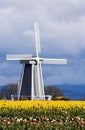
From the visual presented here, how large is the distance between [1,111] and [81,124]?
209 inches

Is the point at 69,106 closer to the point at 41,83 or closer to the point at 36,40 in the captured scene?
the point at 41,83

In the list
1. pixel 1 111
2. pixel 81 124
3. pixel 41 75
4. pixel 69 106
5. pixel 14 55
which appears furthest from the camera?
pixel 14 55

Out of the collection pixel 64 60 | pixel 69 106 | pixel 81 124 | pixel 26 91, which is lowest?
pixel 81 124

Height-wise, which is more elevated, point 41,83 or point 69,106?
point 41,83

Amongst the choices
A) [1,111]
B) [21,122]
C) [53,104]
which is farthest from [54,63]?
[21,122]

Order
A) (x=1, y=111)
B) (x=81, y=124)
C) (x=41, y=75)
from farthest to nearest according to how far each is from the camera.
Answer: (x=41, y=75) < (x=1, y=111) < (x=81, y=124)

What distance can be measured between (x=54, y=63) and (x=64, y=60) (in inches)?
64.9

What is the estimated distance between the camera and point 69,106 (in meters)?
20.9

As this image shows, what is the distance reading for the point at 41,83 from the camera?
167ft

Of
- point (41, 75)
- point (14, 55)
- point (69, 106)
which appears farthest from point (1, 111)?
point (14, 55)

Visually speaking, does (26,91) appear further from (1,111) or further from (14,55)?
(1,111)

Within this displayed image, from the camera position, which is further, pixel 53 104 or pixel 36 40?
pixel 36 40

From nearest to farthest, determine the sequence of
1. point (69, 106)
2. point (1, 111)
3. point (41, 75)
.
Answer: point (1, 111) < point (69, 106) < point (41, 75)

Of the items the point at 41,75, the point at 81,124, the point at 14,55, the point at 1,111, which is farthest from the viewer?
the point at 14,55
